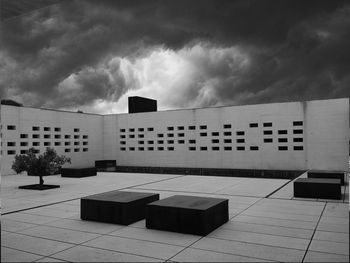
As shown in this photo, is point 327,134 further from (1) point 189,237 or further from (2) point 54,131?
(2) point 54,131

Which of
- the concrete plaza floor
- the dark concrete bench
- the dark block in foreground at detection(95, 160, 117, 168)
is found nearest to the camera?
the concrete plaza floor

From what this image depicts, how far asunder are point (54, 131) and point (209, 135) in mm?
12420

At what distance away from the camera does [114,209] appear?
308 inches

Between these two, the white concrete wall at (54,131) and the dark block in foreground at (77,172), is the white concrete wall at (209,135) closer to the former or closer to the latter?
the white concrete wall at (54,131)

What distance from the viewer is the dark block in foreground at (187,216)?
671 centimetres

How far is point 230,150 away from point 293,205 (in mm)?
15044

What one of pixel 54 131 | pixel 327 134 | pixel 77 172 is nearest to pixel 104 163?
pixel 54 131

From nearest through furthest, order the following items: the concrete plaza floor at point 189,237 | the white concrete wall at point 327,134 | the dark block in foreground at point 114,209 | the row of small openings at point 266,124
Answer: the concrete plaza floor at point 189,237
the dark block in foreground at point 114,209
the white concrete wall at point 327,134
the row of small openings at point 266,124

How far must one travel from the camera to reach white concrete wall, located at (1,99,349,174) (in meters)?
22.0

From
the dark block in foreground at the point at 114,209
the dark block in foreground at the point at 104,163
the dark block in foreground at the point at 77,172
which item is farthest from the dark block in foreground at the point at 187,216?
the dark block in foreground at the point at 104,163

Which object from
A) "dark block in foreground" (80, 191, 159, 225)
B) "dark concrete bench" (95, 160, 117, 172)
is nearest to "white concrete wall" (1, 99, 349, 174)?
"dark concrete bench" (95, 160, 117, 172)

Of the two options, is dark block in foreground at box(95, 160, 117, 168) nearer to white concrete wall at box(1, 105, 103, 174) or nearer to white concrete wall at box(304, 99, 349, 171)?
white concrete wall at box(1, 105, 103, 174)

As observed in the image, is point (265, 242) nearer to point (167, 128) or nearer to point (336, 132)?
point (336, 132)

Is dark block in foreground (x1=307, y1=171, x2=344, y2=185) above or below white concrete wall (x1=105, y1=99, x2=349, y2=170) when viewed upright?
below
